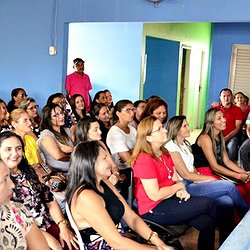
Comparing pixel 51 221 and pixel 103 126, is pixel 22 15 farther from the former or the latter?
pixel 51 221

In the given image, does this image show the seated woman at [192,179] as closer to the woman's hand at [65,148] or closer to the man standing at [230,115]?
the woman's hand at [65,148]

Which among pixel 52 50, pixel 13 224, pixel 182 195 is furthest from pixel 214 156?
pixel 52 50

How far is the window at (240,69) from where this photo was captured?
7.22 meters

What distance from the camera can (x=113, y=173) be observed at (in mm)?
3307

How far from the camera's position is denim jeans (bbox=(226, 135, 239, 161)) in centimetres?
500

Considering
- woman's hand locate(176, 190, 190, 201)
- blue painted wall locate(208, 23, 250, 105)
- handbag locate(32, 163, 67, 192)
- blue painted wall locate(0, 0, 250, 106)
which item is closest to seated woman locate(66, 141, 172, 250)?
woman's hand locate(176, 190, 190, 201)

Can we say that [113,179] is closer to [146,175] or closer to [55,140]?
[146,175]

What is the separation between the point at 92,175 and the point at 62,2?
11.1 feet

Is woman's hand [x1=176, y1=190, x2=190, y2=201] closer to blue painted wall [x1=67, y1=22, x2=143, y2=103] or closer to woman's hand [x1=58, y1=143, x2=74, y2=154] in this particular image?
woman's hand [x1=58, y1=143, x2=74, y2=154]

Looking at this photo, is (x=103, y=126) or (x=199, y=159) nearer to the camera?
(x=199, y=159)

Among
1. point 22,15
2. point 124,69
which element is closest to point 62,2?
point 22,15

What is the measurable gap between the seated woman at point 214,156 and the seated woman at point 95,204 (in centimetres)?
141

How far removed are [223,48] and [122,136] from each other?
428 centimetres

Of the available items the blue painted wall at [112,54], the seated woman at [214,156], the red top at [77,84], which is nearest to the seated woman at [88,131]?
the seated woman at [214,156]
